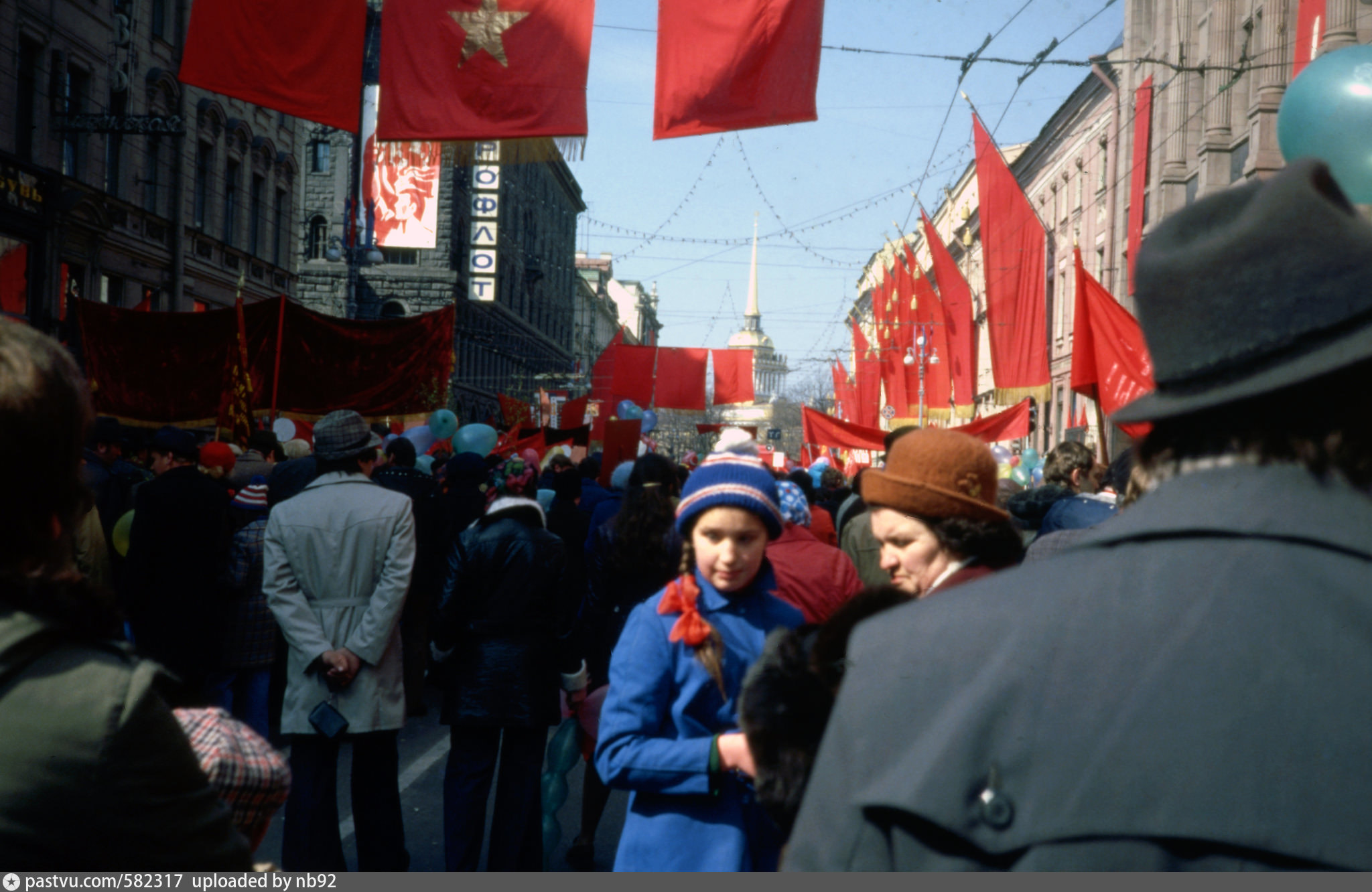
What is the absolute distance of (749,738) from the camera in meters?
1.81

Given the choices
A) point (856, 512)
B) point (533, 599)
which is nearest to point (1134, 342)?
point (856, 512)

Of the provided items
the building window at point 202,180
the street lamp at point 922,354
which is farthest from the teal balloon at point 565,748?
the building window at point 202,180

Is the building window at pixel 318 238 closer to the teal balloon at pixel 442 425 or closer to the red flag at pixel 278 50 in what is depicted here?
the teal balloon at pixel 442 425

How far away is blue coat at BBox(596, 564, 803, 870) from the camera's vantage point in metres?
2.87

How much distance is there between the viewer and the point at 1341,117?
5812 mm

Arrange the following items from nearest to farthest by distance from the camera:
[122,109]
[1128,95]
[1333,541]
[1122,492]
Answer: [1333,541], [1122,492], [122,109], [1128,95]

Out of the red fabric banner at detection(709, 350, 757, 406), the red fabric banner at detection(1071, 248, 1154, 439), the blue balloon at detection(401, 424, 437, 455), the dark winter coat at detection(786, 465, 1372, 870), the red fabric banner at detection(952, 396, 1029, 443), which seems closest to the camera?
the dark winter coat at detection(786, 465, 1372, 870)

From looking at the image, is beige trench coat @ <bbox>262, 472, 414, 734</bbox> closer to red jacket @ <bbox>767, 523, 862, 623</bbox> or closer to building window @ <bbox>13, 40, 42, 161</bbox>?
red jacket @ <bbox>767, 523, 862, 623</bbox>

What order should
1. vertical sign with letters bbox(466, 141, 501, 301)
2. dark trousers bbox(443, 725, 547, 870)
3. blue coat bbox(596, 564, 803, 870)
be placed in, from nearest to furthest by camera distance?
blue coat bbox(596, 564, 803, 870), dark trousers bbox(443, 725, 547, 870), vertical sign with letters bbox(466, 141, 501, 301)

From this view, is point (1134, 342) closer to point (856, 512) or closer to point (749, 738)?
point (856, 512)

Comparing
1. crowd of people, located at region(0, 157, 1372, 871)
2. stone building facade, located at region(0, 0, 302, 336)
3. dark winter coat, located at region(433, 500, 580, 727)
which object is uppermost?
stone building facade, located at region(0, 0, 302, 336)

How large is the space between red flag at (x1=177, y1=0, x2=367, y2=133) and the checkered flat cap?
3.79m

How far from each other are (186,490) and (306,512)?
1.35 meters

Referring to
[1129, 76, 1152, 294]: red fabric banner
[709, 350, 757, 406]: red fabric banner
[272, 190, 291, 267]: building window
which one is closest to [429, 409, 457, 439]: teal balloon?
[1129, 76, 1152, 294]: red fabric banner
